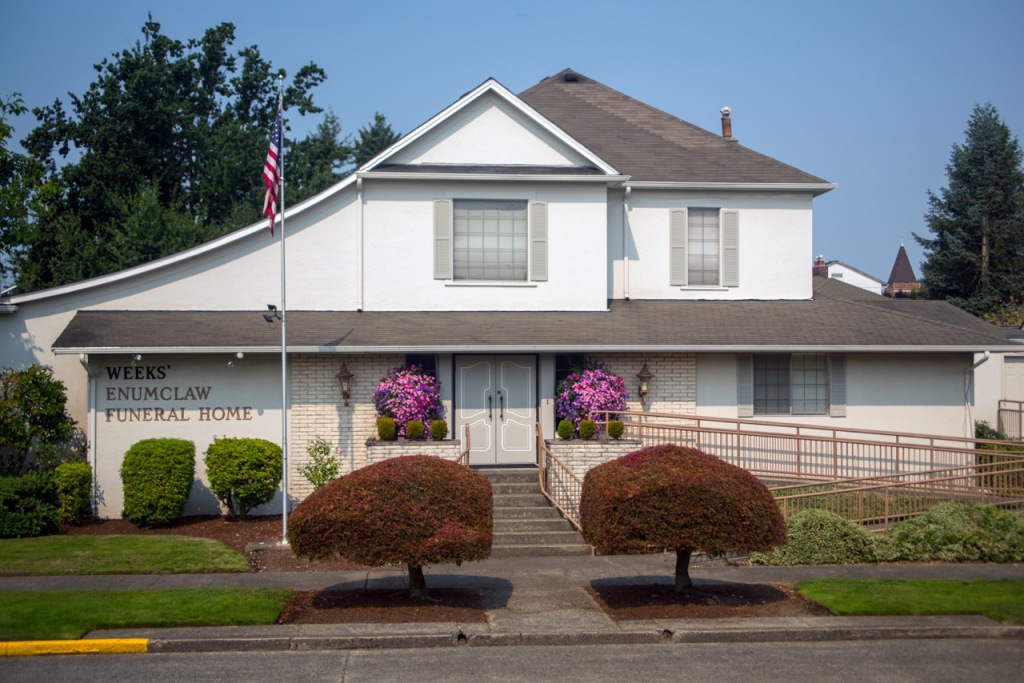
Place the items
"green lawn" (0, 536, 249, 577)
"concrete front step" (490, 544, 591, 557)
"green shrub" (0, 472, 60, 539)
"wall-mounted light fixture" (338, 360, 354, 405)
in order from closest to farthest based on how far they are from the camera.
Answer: "green lawn" (0, 536, 249, 577) < "concrete front step" (490, 544, 591, 557) < "green shrub" (0, 472, 60, 539) < "wall-mounted light fixture" (338, 360, 354, 405)

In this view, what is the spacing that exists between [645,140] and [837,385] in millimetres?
6940

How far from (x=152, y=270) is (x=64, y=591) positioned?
8.00m

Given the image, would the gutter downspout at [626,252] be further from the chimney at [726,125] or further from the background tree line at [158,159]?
the background tree line at [158,159]

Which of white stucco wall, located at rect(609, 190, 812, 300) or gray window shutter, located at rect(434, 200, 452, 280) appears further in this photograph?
white stucco wall, located at rect(609, 190, 812, 300)

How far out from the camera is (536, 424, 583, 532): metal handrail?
16.8 m

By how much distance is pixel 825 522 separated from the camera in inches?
601

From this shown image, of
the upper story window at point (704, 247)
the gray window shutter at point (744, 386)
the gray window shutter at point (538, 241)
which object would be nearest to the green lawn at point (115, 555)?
the gray window shutter at point (538, 241)

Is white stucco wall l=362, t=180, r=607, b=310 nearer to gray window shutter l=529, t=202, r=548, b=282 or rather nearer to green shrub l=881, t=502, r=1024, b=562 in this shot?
gray window shutter l=529, t=202, r=548, b=282

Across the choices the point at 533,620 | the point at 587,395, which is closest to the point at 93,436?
the point at 587,395

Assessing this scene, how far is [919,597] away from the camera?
12.4 metres

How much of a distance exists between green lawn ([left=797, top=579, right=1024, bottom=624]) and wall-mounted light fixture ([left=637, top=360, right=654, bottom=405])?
20.9ft

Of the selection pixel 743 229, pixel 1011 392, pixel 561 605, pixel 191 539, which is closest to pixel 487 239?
pixel 743 229

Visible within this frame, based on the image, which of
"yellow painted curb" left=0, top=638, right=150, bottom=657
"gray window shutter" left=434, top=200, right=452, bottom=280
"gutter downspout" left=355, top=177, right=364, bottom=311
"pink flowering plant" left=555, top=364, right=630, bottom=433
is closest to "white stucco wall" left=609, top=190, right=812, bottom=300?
"pink flowering plant" left=555, top=364, right=630, bottom=433

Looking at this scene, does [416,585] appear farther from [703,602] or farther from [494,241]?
[494,241]
